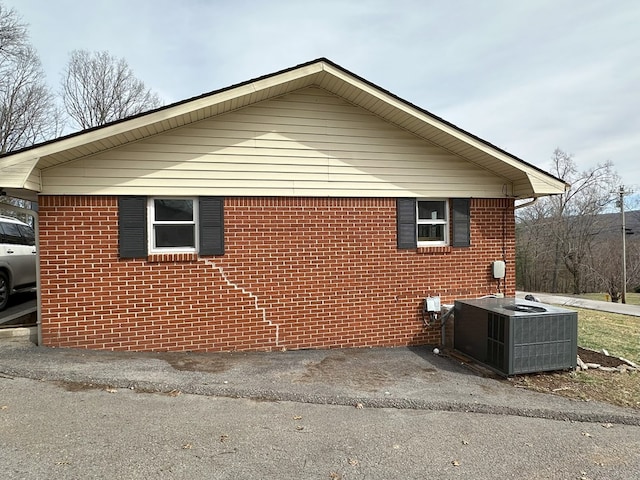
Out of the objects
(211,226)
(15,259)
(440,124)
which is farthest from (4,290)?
(440,124)

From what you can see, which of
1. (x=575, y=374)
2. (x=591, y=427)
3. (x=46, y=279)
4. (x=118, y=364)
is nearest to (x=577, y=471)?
(x=591, y=427)

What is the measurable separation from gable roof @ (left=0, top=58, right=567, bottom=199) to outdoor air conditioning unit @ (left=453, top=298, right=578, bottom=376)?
8.23 feet

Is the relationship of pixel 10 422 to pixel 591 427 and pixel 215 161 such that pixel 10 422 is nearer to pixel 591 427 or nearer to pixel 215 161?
pixel 215 161

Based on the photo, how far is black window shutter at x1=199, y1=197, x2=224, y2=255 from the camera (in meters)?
6.52

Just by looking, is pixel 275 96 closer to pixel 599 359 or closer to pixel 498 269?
pixel 498 269

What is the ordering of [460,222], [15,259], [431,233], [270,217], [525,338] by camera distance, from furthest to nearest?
[15,259], [431,233], [460,222], [270,217], [525,338]

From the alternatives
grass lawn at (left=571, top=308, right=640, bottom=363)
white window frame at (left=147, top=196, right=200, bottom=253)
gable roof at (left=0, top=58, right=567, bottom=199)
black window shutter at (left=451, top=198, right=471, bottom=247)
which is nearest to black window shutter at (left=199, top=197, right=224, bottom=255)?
white window frame at (left=147, top=196, right=200, bottom=253)

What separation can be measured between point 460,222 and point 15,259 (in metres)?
9.48

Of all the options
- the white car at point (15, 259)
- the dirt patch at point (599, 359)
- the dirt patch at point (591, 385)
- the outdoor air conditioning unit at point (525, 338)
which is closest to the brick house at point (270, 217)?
the outdoor air conditioning unit at point (525, 338)

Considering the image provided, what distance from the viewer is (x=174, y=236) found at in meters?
6.56

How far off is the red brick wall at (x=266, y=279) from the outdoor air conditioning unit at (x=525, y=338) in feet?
4.95

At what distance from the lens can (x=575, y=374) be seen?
589 centimetres

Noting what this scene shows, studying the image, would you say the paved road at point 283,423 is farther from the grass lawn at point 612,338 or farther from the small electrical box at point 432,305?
the grass lawn at point 612,338

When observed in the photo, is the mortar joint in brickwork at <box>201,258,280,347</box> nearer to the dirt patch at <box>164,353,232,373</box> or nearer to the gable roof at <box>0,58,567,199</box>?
the dirt patch at <box>164,353,232,373</box>
